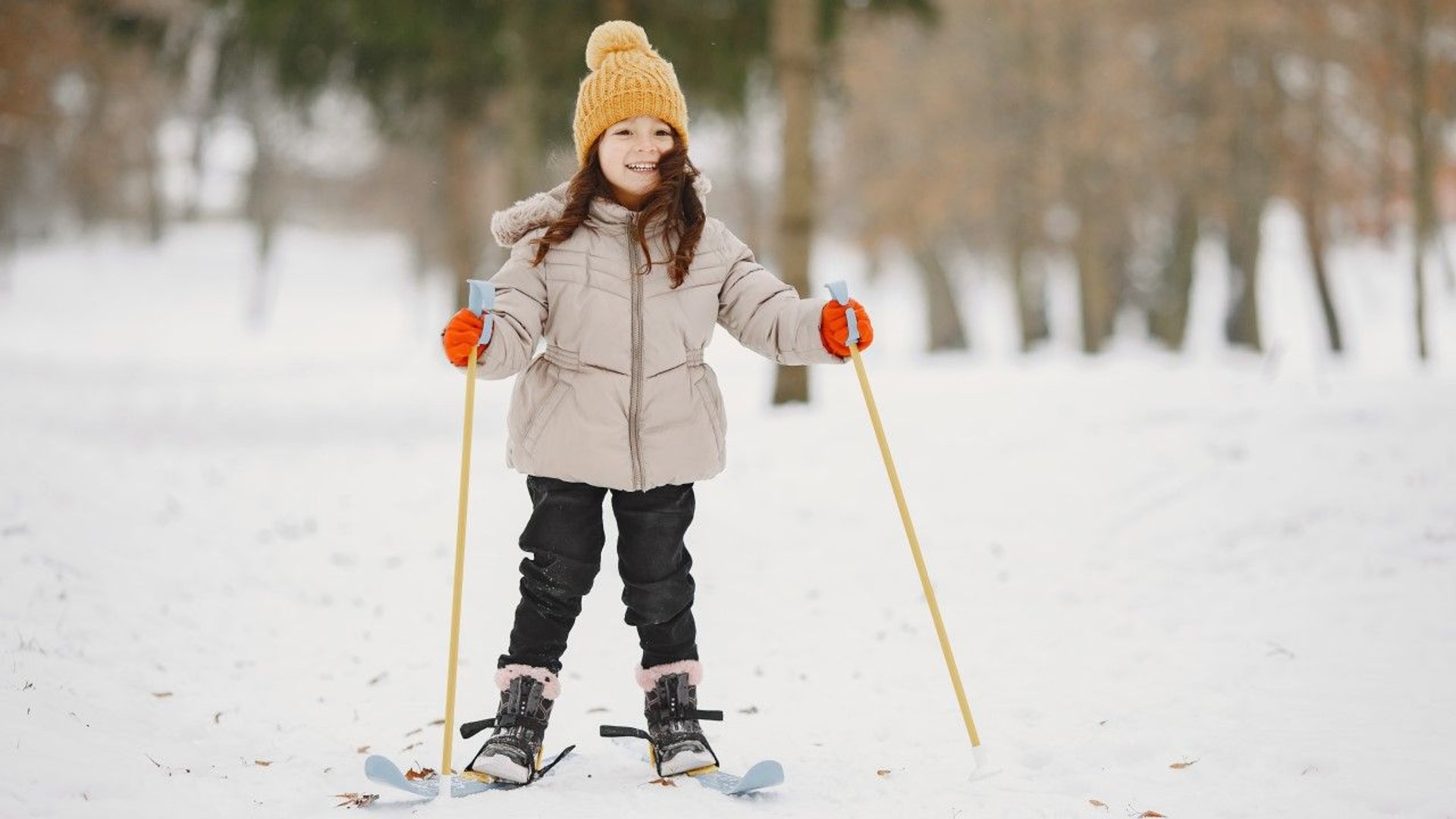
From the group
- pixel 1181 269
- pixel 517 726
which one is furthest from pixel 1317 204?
pixel 517 726

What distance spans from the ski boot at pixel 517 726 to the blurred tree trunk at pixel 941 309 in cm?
1958

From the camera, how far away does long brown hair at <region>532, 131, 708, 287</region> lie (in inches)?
125

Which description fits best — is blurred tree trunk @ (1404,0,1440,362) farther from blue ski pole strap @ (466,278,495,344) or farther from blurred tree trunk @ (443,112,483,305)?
blue ski pole strap @ (466,278,495,344)

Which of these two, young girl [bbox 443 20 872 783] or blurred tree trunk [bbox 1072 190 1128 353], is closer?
young girl [bbox 443 20 872 783]

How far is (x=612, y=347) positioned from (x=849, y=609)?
2.58 metres

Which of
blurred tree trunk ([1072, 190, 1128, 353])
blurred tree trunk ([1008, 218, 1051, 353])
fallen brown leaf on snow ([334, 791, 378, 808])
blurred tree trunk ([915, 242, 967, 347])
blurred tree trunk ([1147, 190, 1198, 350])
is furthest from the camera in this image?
blurred tree trunk ([915, 242, 967, 347])

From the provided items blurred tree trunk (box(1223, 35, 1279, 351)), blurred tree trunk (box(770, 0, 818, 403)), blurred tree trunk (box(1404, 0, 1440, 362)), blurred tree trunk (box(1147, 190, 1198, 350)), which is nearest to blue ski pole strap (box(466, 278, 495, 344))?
blurred tree trunk (box(770, 0, 818, 403))

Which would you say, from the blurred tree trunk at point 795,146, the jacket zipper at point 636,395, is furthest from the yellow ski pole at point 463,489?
the blurred tree trunk at point 795,146

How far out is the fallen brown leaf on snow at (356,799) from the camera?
297 cm

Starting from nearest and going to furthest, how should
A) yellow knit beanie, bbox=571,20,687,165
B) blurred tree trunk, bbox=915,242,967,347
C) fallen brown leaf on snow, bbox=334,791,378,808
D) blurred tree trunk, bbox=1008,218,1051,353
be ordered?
1. fallen brown leaf on snow, bbox=334,791,378,808
2. yellow knit beanie, bbox=571,20,687,165
3. blurred tree trunk, bbox=1008,218,1051,353
4. blurred tree trunk, bbox=915,242,967,347

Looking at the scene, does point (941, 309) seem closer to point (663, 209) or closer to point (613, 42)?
point (613, 42)

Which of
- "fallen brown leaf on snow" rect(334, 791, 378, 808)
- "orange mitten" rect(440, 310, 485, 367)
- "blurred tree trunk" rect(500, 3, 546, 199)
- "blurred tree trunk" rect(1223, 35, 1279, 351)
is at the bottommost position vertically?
"fallen brown leaf on snow" rect(334, 791, 378, 808)

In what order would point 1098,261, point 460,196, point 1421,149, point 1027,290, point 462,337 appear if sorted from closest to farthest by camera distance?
point 462,337, point 1421,149, point 460,196, point 1098,261, point 1027,290

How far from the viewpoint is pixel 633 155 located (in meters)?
3.23
